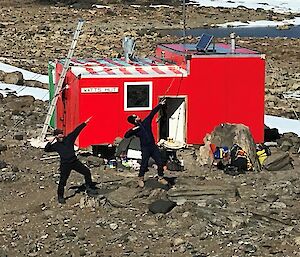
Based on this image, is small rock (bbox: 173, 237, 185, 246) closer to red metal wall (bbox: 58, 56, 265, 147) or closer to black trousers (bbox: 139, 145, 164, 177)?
black trousers (bbox: 139, 145, 164, 177)

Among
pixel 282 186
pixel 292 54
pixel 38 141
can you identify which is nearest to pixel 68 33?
pixel 292 54

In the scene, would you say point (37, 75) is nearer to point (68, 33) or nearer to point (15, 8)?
point (68, 33)

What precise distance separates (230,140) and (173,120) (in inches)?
69.6

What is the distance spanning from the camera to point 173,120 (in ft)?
58.7

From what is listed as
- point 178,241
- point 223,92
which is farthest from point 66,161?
point 223,92

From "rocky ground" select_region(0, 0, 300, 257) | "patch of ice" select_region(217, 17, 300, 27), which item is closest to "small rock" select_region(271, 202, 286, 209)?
"rocky ground" select_region(0, 0, 300, 257)

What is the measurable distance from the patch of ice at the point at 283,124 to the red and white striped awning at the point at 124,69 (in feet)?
13.9

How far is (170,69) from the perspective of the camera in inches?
698

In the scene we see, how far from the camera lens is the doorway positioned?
17.7 metres

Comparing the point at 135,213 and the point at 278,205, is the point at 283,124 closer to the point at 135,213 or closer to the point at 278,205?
the point at 278,205

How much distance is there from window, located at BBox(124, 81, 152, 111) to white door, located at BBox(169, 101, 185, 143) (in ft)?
2.84

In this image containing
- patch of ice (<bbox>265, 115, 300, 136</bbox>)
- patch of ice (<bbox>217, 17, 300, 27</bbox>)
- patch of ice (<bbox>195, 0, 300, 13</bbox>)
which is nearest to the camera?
patch of ice (<bbox>265, 115, 300, 136</bbox>)

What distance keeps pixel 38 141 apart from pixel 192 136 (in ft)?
10.9

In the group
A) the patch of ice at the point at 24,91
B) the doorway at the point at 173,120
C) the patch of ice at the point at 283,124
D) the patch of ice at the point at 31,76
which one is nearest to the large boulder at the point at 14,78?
the patch of ice at the point at 24,91
